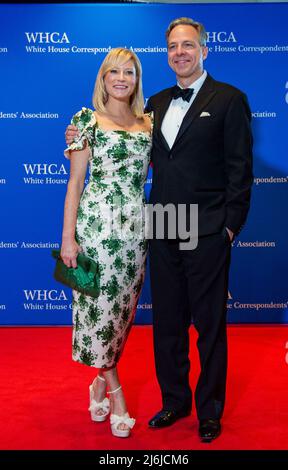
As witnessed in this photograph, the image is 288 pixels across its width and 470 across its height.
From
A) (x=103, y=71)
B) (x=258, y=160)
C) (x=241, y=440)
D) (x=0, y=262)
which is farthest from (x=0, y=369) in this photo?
(x=258, y=160)

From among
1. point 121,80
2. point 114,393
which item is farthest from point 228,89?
point 114,393

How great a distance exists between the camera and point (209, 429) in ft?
9.85

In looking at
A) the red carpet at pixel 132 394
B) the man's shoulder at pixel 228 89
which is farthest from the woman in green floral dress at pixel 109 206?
the man's shoulder at pixel 228 89

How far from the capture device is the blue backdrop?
4801mm

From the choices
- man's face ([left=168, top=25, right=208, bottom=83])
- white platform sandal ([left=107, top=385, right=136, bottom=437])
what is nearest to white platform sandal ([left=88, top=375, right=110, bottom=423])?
white platform sandal ([left=107, top=385, right=136, bottom=437])

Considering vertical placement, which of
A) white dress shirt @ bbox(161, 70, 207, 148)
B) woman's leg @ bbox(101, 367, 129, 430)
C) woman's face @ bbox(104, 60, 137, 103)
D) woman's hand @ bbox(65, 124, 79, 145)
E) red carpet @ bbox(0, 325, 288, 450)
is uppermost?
woman's face @ bbox(104, 60, 137, 103)

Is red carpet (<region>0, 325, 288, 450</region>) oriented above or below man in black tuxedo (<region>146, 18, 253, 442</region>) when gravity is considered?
below

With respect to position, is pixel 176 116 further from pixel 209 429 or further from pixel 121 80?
pixel 209 429

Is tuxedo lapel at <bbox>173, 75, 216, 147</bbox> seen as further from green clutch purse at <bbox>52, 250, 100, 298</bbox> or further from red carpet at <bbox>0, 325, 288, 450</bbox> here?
red carpet at <bbox>0, 325, 288, 450</bbox>

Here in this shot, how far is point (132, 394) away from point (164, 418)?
0.49 metres

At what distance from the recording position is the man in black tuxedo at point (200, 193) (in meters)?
2.91

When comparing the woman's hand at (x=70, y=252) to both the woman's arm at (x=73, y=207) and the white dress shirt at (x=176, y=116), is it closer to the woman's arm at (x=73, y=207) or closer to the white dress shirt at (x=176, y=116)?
the woman's arm at (x=73, y=207)

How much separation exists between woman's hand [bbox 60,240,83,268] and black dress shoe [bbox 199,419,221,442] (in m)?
0.92

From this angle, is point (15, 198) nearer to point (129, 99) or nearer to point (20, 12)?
point (20, 12)
